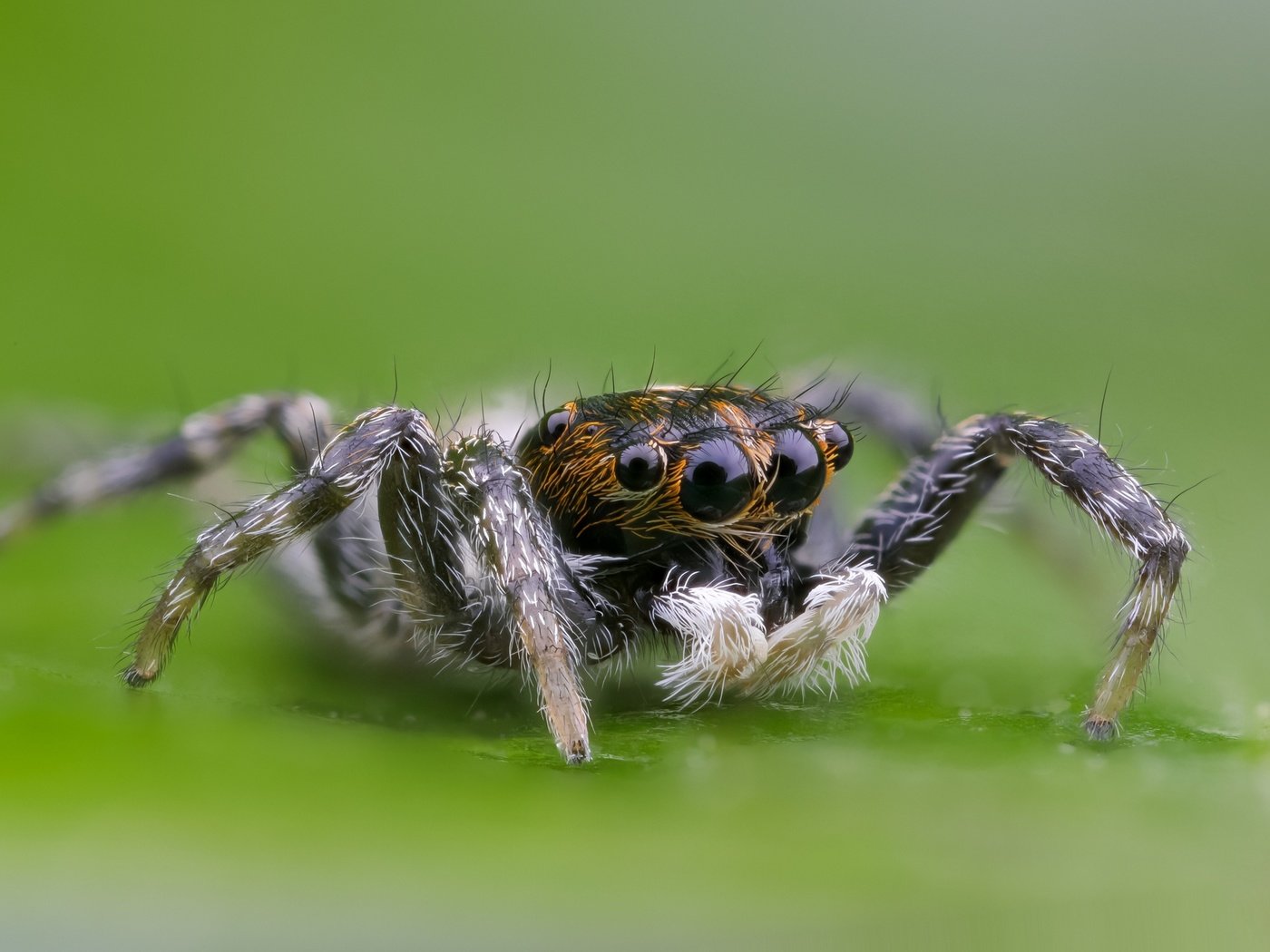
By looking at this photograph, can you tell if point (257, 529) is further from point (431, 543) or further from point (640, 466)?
point (640, 466)

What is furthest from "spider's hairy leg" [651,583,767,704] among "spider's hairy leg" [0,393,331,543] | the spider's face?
"spider's hairy leg" [0,393,331,543]

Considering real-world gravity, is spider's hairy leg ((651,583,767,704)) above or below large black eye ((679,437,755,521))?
below

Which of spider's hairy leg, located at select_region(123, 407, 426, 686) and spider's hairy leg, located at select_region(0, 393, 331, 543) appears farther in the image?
spider's hairy leg, located at select_region(0, 393, 331, 543)

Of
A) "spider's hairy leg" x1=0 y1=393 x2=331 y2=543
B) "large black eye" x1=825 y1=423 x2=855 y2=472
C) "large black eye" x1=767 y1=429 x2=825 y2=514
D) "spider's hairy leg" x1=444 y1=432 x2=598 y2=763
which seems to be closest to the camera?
"spider's hairy leg" x1=444 y1=432 x2=598 y2=763

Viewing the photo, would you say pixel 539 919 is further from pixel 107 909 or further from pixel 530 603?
pixel 530 603

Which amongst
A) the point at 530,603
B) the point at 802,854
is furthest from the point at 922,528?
the point at 802,854

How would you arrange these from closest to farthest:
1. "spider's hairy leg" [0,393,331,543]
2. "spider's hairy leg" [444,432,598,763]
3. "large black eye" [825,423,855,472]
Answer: "spider's hairy leg" [444,432,598,763], "large black eye" [825,423,855,472], "spider's hairy leg" [0,393,331,543]

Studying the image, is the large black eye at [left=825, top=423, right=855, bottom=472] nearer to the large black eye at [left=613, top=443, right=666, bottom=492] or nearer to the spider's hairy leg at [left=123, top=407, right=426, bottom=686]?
the large black eye at [left=613, top=443, right=666, bottom=492]

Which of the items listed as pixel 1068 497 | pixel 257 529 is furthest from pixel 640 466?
pixel 1068 497
